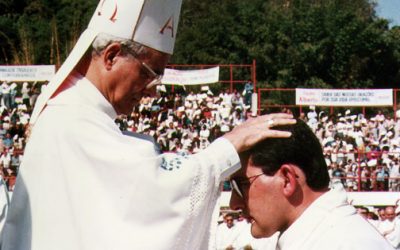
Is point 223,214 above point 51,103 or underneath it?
underneath

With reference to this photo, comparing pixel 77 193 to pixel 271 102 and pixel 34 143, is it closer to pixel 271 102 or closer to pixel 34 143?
pixel 34 143

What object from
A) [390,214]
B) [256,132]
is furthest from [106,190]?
[390,214]

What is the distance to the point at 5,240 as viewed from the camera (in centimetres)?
272

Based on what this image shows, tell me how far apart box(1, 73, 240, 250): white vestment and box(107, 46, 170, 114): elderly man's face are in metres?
0.13

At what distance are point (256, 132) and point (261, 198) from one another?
0.86 feet

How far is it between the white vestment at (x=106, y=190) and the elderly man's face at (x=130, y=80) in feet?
0.44

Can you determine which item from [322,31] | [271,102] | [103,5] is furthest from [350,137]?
[103,5]

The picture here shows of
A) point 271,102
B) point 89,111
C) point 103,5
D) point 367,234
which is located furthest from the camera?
point 271,102

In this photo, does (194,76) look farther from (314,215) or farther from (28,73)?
(314,215)

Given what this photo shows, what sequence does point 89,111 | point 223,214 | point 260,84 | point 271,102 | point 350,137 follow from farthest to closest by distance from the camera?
point 260,84, point 271,102, point 350,137, point 223,214, point 89,111

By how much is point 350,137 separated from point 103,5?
72.8 feet

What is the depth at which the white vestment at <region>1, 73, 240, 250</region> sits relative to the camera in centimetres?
253

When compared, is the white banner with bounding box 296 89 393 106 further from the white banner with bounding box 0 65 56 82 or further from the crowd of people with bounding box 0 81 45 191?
the crowd of people with bounding box 0 81 45 191

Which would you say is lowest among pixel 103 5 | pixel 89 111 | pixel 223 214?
pixel 223 214
